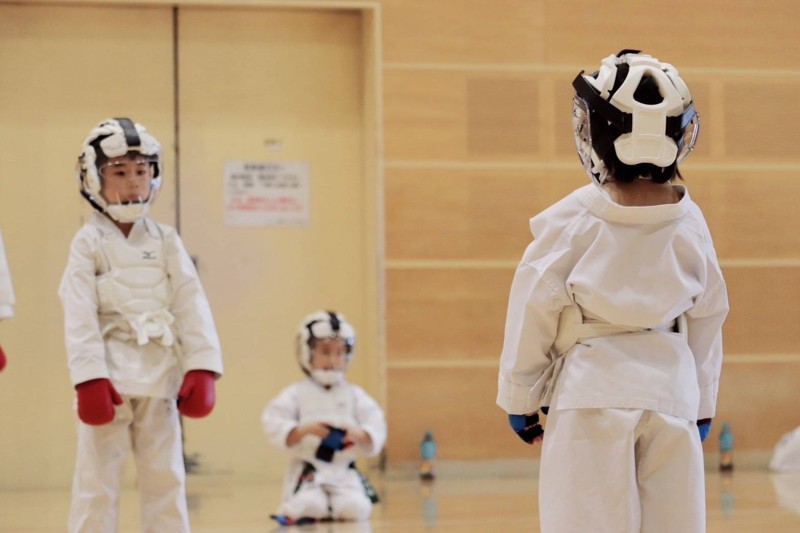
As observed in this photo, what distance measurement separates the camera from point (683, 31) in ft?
24.1

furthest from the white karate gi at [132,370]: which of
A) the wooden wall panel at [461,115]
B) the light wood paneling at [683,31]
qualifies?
the light wood paneling at [683,31]

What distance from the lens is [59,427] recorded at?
6941mm

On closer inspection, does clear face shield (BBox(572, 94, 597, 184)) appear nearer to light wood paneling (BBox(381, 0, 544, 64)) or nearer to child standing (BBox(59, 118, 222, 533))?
child standing (BBox(59, 118, 222, 533))

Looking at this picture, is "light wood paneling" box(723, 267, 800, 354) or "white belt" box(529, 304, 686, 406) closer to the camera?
"white belt" box(529, 304, 686, 406)

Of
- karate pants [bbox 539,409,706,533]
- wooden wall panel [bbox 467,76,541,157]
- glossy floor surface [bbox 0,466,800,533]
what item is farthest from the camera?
wooden wall panel [bbox 467,76,541,157]

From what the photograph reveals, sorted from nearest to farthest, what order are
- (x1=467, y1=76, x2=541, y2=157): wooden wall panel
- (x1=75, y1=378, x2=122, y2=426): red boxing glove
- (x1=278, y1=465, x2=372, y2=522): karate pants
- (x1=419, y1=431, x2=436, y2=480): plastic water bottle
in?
(x1=75, y1=378, x2=122, y2=426): red boxing glove
(x1=278, y1=465, x2=372, y2=522): karate pants
(x1=419, y1=431, x2=436, y2=480): plastic water bottle
(x1=467, y1=76, x2=541, y2=157): wooden wall panel

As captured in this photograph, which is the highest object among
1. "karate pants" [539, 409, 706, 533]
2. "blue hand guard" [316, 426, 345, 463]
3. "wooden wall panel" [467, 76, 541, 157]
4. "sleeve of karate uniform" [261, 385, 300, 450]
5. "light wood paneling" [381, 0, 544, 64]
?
"light wood paneling" [381, 0, 544, 64]

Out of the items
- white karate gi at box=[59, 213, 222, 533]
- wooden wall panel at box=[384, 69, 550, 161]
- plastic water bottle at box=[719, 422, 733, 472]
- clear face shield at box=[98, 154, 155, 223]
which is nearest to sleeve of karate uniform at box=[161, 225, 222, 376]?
white karate gi at box=[59, 213, 222, 533]

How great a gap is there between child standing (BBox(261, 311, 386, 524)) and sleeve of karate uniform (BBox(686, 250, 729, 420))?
273 centimetres

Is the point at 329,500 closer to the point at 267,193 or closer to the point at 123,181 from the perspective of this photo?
the point at 123,181

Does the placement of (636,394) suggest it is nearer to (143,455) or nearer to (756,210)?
(143,455)

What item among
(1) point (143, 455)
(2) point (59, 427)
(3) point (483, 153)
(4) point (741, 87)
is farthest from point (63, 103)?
(4) point (741, 87)

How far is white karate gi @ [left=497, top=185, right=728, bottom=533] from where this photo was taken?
2.66 metres

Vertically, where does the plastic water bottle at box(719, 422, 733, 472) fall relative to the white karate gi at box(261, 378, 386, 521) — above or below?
below
